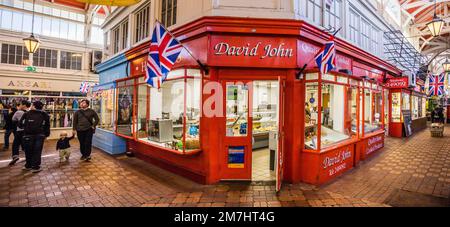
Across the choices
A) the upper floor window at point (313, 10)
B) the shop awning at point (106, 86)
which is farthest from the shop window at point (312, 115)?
the shop awning at point (106, 86)

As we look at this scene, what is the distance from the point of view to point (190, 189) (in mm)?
5312

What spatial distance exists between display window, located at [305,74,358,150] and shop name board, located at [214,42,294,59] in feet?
3.23

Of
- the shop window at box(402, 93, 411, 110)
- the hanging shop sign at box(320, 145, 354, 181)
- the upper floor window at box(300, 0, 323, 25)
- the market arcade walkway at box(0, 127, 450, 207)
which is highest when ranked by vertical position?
the upper floor window at box(300, 0, 323, 25)

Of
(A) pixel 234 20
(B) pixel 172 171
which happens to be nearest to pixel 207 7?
(A) pixel 234 20

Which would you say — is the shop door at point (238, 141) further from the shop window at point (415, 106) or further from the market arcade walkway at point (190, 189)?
the shop window at point (415, 106)

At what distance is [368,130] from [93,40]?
16.6m

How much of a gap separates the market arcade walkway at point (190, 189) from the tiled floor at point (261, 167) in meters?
0.64

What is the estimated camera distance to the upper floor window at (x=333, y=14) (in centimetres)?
740

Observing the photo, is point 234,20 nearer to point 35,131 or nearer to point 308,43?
point 308,43

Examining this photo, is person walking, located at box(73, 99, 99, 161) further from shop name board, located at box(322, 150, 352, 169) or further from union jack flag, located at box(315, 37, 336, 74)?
shop name board, located at box(322, 150, 352, 169)

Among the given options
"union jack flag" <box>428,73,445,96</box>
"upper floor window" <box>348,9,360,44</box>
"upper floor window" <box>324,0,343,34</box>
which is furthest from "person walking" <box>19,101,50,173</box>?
"union jack flag" <box>428,73,445,96</box>

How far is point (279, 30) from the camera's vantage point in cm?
557

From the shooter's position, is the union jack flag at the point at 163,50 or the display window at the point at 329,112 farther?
the display window at the point at 329,112

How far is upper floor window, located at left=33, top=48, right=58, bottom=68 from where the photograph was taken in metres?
13.5
